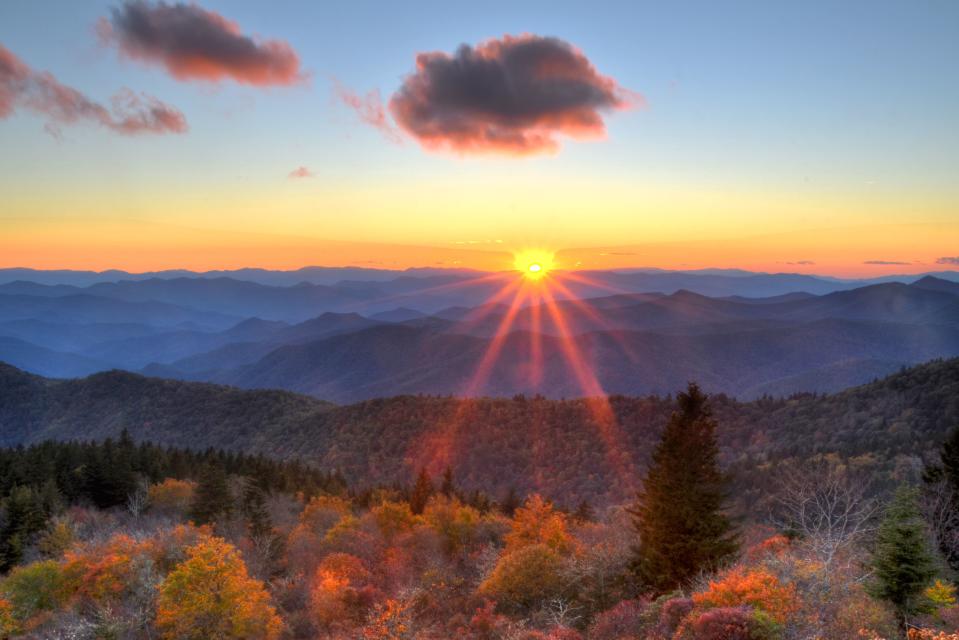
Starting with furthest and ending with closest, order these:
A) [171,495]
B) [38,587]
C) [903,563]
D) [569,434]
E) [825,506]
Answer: [569,434], [171,495], [825,506], [38,587], [903,563]

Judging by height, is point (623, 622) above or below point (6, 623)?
above

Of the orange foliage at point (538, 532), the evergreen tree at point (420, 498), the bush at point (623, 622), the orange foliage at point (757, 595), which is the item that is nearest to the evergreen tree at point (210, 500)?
the evergreen tree at point (420, 498)

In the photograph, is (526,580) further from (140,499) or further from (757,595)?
(140,499)

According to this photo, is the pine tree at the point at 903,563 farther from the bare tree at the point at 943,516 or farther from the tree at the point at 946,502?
the tree at the point at 946,502

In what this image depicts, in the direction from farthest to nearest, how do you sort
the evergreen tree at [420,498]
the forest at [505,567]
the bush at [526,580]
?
the evergreen tree at [420,498]
the bush at [526,580]
the forest at [505,567]

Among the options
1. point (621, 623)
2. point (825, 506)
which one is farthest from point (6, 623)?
point (825, 506)

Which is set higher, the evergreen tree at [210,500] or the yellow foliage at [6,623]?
the yellow foliage at [6,623]

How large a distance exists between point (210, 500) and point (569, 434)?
117 metres

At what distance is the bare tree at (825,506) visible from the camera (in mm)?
24891

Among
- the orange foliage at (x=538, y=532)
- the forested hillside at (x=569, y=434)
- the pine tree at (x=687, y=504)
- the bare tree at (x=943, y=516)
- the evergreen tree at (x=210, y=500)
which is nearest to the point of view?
the pine tree at (x=687, y=504)

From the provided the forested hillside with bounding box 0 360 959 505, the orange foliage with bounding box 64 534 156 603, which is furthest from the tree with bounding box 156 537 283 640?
the forested hillside with bounding box 0 360 959 505

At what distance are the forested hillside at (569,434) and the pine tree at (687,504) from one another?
6863 cm

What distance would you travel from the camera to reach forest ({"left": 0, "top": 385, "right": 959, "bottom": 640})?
2117 cm

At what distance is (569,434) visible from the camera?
6314 inches
